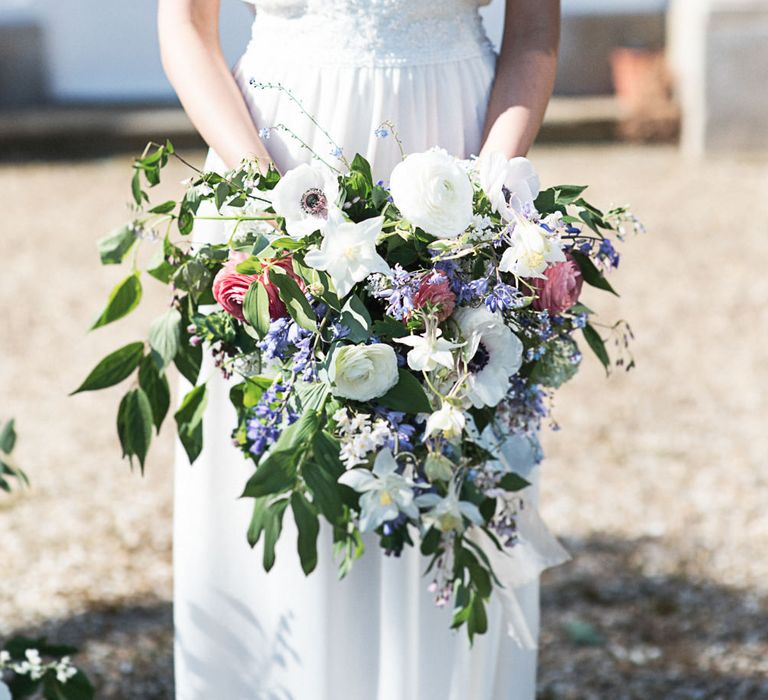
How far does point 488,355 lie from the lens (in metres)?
1.50

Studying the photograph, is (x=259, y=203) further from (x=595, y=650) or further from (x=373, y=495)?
(x=595, y=650)

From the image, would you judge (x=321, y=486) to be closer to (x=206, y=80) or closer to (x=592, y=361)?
(x=206, y=80)

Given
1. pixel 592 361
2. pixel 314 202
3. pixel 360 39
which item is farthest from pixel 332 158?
pixel 592 361

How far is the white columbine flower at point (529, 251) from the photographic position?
142cm

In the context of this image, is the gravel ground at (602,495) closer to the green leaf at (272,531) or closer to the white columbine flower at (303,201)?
the green leaf at (272,531)

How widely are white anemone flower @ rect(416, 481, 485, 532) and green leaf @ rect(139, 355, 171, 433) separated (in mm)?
418

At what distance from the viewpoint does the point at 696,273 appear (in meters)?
5.63

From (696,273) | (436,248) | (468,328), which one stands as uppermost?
(436,248)

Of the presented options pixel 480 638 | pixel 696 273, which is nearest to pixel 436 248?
pixel 480 638

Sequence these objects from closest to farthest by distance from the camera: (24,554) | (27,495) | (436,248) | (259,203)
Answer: (436,248)
(259,203)
(24,554)
(27,495)

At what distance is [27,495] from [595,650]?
184 cm

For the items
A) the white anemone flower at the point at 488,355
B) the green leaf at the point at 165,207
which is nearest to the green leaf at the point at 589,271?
the white anemone flower at the point at 488,355

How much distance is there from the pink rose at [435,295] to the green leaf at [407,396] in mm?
87

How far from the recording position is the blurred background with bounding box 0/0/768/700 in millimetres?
2959
